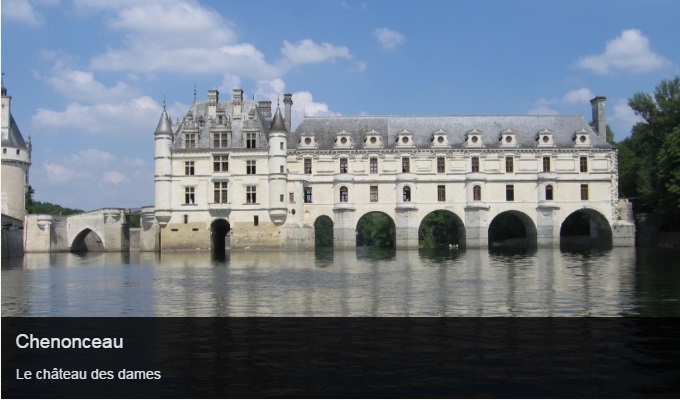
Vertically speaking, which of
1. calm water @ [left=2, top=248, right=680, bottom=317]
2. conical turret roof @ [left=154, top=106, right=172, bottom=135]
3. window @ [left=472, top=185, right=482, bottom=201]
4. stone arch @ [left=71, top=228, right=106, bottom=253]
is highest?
conical turret roof @ [left=154, top=106, right=172, bottom=135]

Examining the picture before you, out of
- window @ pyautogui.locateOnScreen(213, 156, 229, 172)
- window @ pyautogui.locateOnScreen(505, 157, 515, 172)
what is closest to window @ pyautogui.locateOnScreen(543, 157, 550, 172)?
window @ pyautogui.locateOnScreen(505, 157, 515, 172)

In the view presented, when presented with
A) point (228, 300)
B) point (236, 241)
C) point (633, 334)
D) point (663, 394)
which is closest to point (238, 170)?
point (236, 241)

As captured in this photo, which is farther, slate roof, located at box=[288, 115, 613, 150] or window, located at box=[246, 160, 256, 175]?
slate roof, located at box=[288, 115, 613, 150]

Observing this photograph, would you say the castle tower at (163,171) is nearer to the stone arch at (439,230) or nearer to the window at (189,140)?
the window at (189,140)

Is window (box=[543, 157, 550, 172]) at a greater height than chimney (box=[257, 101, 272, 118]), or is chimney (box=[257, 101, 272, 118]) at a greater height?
chimney (box=[257, 101, 272, 118])

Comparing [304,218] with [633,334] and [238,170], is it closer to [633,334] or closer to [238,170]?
[238,170]

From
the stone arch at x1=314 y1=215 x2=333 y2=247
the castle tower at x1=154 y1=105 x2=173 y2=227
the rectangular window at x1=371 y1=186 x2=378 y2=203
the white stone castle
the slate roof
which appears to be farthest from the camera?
the stone arch at x1=314 y1=215 x2=333 y2=247

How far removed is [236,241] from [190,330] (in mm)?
42630

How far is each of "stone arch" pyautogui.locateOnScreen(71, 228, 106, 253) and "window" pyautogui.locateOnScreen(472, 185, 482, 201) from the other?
3198 cm

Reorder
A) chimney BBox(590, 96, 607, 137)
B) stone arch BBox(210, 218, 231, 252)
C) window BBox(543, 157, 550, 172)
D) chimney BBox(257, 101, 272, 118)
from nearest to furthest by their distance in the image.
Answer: window BBox(543, 157, 550, 172) < stone arch BBox(210, 218, 231, 252) < chimney BBox(590, 96, 607, 137) < chimney BBox(257, 101, 272, 118)

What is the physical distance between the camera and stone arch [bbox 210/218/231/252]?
5821 cm

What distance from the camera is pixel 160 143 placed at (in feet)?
187

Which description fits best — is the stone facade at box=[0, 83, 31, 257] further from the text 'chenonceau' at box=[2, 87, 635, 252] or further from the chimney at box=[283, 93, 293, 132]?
the chimney at box=[283, 93, 293, 132]

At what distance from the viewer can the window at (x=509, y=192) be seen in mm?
57003
